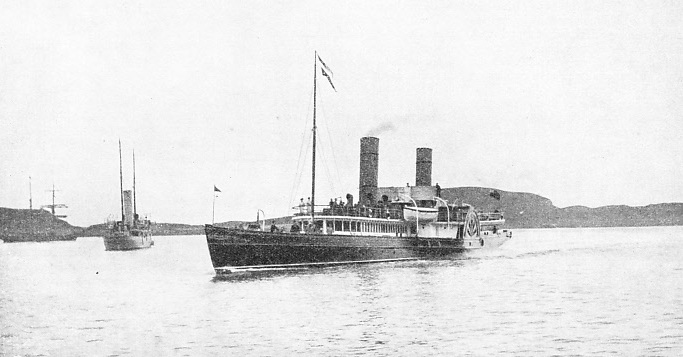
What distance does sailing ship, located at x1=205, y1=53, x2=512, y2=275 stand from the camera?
31281 millimetres

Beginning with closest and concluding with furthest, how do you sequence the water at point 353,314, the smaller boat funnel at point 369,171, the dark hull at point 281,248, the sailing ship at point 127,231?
the water at point 353,314
the dark hull at point 281,248
the smaller boat funnel at point 369,171
the sailing ship at point 127,231

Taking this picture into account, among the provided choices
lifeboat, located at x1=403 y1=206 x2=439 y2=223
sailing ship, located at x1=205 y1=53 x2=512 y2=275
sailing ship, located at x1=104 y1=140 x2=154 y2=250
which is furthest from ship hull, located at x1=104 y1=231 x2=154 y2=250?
lifeboat, located at x1=403 y1=206 x2=439 y2=223

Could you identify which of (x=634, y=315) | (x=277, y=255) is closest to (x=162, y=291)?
(x=277, y=255)

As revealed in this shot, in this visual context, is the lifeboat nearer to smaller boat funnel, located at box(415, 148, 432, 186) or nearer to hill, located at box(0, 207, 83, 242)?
smaller boat funnel, located at box(415, 148, 432, 186)

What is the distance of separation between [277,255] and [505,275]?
11348mm

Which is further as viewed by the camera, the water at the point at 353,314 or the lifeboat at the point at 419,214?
the lifeboat at the point at 419,214

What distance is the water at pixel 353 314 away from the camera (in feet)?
47.9

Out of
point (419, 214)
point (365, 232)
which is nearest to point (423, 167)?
point (419, 214)

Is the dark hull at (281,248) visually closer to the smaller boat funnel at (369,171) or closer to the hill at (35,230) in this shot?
the smaller boat funnel at (369,171)

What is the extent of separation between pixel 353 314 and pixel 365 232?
17.5 meters

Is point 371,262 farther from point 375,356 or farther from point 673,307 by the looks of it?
point 375,356

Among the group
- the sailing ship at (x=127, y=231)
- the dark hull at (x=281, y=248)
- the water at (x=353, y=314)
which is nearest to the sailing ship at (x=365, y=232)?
the dark hull at (x=281, y=248)

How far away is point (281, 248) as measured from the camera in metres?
31.7

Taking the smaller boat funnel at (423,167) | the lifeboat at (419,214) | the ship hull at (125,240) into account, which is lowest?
the ship hull at (125,240)
